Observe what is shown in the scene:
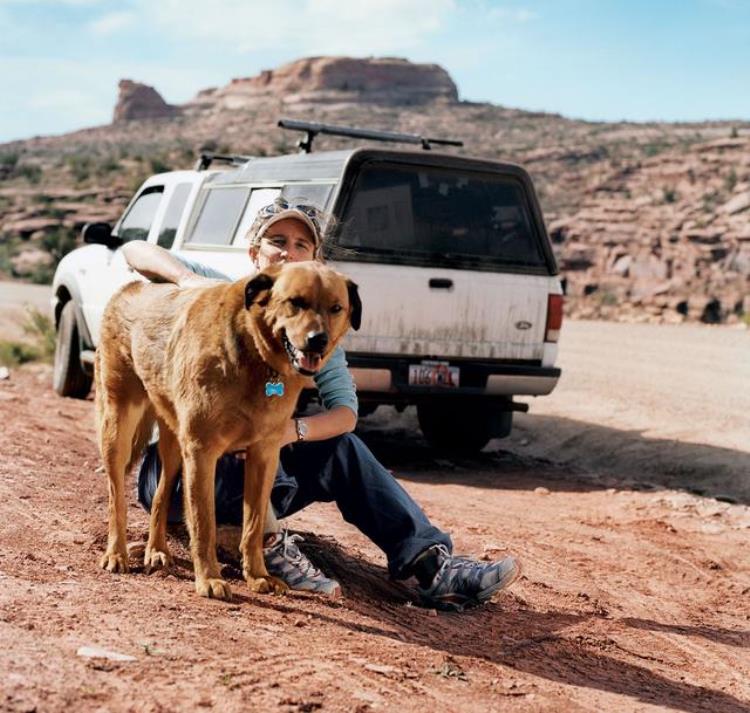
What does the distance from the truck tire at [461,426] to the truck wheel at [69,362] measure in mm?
3166

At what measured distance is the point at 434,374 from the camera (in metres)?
8.70

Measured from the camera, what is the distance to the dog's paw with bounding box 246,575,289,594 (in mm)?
4410

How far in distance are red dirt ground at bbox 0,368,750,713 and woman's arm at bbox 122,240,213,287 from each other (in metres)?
1.13

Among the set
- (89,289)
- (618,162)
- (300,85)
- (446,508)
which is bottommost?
(446,508)

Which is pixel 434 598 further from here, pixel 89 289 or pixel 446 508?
pixel 89 289

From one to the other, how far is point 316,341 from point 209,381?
1.75 feet

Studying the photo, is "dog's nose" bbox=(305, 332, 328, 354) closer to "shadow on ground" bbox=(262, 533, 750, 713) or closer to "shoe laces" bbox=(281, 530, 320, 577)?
"shadow on ground" bbox=(262, 533, 750, 713)

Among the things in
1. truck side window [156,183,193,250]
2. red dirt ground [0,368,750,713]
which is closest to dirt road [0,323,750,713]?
red dirt ground [0,368,750,713]

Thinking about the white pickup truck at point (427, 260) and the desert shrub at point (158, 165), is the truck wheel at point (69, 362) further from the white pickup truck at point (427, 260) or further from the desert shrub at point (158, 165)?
the desert shrub at point (158, 165)

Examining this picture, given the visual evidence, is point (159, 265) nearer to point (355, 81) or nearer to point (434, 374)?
point (434, 374)

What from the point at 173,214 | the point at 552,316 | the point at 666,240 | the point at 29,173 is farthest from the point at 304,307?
the point at 29,173

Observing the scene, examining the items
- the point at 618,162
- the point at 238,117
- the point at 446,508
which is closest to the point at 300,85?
the point at 238,117

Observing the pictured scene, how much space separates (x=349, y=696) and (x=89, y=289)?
7.40 metres

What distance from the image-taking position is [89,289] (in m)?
10.3
